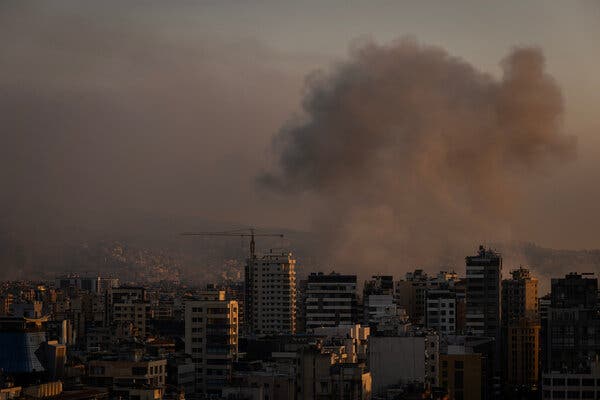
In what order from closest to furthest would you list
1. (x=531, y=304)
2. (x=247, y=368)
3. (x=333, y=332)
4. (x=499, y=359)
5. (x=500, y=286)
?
Result: (x=247, y=368), (x=333, y=332), (x=499, y=359), (x=500, y=286), (x=531, y=304)

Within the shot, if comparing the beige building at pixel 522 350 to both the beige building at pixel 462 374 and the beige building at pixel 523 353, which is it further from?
the beige building at pixel 462 374

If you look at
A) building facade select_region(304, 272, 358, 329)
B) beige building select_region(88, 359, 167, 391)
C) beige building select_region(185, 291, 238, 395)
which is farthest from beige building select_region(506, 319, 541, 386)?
beige building select_region(88, 359, 167, 391)

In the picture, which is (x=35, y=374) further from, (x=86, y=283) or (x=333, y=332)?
(x=86, y=283)

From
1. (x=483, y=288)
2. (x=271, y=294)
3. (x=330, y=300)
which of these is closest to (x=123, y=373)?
(x=483, y=288)

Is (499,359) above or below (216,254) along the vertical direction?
below

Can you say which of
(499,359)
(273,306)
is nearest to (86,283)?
(273,306)

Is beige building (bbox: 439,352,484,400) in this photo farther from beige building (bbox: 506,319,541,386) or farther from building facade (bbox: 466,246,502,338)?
building facade (bbox: 466,246,502,338)

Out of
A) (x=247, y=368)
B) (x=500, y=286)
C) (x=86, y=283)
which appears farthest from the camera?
(x=86, y=283)

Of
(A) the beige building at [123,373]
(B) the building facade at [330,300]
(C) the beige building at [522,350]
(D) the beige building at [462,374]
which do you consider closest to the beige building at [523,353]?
(C) the beige building at [522,350]

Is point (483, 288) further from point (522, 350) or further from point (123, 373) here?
point (123, 373)
